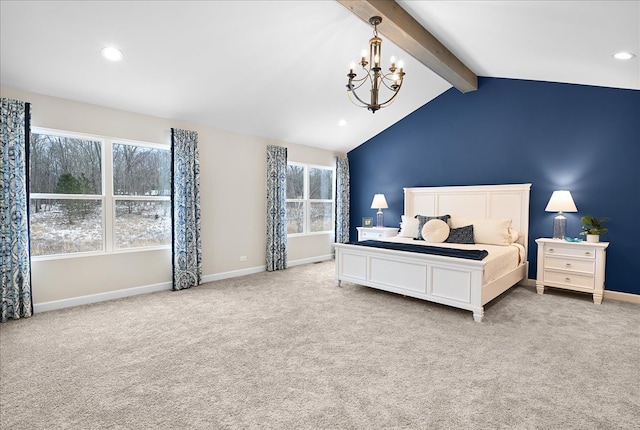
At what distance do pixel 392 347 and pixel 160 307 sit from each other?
2.78 meters

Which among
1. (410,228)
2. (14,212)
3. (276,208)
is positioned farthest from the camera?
(276,208)

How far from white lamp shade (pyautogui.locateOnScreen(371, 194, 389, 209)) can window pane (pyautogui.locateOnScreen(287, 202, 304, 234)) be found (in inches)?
58.5

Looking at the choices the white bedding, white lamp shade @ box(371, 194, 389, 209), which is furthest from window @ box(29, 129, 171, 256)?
the white bedding

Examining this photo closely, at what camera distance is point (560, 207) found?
432 centimetres

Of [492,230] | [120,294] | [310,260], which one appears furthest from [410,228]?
[120,294]

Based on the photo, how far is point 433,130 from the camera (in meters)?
6.01

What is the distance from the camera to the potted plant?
4.11 metres

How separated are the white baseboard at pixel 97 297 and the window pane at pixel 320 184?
3411 millimetres

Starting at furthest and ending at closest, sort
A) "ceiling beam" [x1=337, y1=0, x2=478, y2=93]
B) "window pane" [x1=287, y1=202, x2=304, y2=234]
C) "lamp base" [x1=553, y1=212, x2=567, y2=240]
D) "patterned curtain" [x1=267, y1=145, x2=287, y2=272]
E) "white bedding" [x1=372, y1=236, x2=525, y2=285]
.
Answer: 1. "window pane" [x1=287, y1=202, x2=304, y2=234]
2. "patterned curtain" [x1=267, y1=145, x2=287, y2=272]
3. "lamp base" [x1=553, y1=212, x2=567, y2=240]
4. "white bedding" [x1=372, y1=236, x2=525, y2=285]
5. "ceiling beam" [x1=337, y1=0, x2=478, y2=93]

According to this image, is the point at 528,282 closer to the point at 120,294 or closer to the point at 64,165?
the point at 120,294

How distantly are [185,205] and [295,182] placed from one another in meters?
2.48

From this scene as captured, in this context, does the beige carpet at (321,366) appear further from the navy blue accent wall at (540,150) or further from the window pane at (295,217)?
the window pane at (295,217)

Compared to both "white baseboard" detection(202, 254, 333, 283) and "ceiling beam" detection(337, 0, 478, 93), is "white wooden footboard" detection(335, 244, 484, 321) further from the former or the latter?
"ceiling beam" detection(337, 0, 478, 93)

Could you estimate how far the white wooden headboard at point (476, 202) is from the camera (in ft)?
16.4
